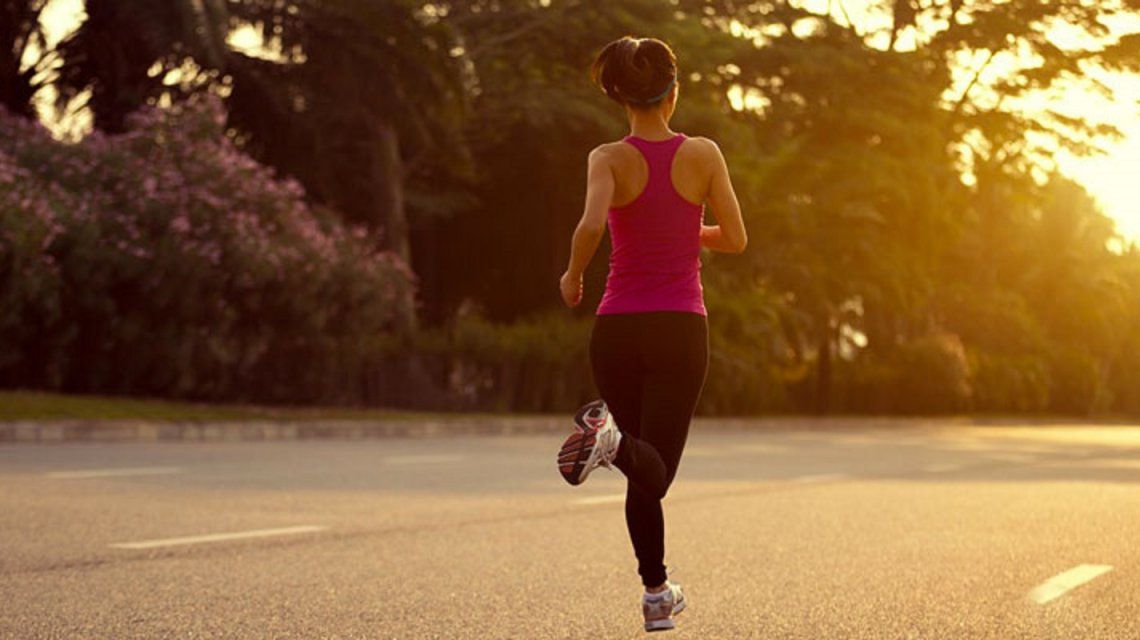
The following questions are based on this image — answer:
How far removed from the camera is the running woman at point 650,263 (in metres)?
5.32

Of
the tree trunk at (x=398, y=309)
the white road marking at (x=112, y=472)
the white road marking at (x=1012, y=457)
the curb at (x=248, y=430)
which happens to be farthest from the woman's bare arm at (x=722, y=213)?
the tree trunk at (x=398, y=309)

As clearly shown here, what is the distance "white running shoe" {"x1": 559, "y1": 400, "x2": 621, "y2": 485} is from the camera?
195 inches

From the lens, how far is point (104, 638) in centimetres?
620

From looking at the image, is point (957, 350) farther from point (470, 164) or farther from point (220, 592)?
point (220, 592)

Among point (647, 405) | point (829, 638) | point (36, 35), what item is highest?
point (36, 35)

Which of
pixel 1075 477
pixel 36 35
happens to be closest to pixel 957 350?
pixel 36 35

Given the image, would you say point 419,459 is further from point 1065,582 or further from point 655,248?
point 655,248

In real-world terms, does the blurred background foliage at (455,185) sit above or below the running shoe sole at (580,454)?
above

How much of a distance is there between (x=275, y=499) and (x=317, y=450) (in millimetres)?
6988

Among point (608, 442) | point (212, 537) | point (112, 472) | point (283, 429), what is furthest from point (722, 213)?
point (283, 429)

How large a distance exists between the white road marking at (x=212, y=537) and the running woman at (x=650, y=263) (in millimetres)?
4305

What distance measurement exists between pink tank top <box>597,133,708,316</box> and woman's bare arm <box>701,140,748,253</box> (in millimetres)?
111

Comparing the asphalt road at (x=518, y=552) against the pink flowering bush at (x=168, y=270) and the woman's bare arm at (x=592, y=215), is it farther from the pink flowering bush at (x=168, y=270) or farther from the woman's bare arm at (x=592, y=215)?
the pink flowering bush at (x=168, y=270)

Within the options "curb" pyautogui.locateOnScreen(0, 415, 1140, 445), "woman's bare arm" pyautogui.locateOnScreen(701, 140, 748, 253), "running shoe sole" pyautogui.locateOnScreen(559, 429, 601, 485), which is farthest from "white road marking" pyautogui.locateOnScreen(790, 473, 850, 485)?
"running shoe sole" pyautogui.locateOnScreen(559, 429, 601, 485)
